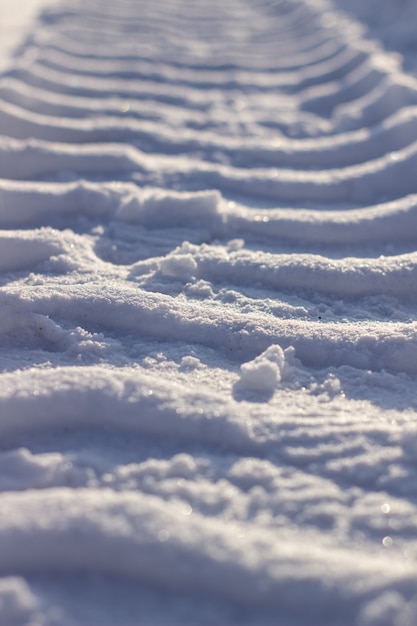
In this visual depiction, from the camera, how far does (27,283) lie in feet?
5.19

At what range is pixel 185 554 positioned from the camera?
94 cm

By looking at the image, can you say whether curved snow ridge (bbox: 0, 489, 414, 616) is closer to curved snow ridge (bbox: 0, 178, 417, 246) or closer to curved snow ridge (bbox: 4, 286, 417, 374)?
curved snow ridge (bbox: 4, 286, 417, 374)

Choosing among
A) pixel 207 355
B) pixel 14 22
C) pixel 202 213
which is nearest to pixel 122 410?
pixel 207 355

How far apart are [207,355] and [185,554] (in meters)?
0.51

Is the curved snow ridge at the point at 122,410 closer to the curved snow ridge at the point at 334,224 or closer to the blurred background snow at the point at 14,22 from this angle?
the curved snow ridge at the point at 334,224

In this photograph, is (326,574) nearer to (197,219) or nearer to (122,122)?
(197,219)

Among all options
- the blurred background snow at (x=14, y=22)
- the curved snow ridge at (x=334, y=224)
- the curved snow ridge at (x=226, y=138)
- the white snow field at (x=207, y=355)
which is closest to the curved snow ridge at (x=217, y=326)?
the white snow field at (x=207, y=355)

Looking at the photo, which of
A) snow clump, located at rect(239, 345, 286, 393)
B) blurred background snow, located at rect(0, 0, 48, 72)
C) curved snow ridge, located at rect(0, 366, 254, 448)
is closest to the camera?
curved snow ridge, located at rect(0, 366, 254, 448)

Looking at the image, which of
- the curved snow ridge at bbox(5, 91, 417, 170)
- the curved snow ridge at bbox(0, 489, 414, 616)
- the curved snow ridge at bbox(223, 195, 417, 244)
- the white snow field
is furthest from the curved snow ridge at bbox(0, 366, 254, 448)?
the curved snow ridge at bbox(5, 91, 417, 170)

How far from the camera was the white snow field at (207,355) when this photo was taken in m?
0.94

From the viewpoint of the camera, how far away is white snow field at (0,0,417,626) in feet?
3.07

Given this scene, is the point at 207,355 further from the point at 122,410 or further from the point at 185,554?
the point at 185,554

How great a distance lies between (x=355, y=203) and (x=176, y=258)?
635 millimetres

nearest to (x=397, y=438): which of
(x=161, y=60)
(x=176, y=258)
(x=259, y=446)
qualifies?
(x=259, y=446)
